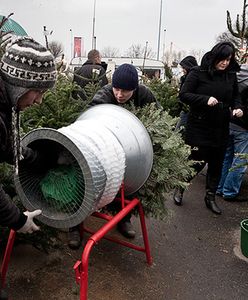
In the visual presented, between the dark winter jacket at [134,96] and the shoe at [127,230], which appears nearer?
the dark winter jacket at [134,96]

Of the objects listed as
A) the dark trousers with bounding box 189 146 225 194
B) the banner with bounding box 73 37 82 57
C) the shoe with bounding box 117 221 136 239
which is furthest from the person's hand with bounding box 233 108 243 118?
the banner with bounding box 73 37 82 57

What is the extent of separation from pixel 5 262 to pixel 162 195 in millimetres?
1294

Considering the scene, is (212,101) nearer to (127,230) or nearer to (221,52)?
(221,52)

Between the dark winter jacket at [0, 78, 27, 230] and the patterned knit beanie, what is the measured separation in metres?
0.07

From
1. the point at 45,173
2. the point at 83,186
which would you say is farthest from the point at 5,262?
the point at 83,186

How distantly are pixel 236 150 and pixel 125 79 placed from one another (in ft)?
7.29

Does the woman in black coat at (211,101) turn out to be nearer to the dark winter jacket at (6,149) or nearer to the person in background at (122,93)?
the person in background at (122,93)

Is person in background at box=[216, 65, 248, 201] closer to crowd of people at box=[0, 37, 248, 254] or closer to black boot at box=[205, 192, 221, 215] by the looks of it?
crowd of people at box=[0, 37, 248, 254]

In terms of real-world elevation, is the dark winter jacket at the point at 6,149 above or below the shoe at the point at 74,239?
above

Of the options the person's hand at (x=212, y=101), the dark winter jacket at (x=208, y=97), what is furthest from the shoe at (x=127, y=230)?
the person's hand at (x=212, y=101)

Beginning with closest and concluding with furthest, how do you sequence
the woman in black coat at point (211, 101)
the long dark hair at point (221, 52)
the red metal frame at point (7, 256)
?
the red metal frame at point (7, 256) → the long dark hair at point (221, 52) → the woman in black coat at point (211, 101)

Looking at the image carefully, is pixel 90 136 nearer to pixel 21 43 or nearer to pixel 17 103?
pixel 17 103

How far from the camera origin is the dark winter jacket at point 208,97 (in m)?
3.96

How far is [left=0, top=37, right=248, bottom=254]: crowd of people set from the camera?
1.81 m
